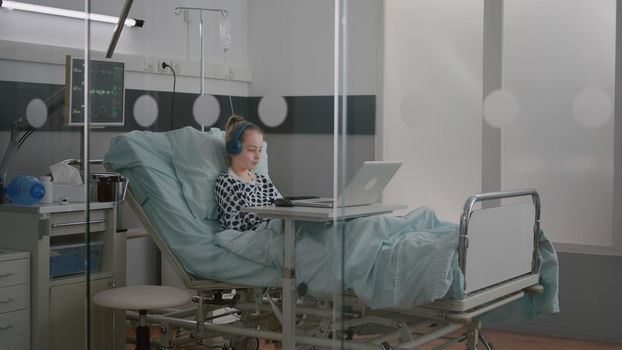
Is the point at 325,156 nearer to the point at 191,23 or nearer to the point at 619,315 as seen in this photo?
the point at 191,23

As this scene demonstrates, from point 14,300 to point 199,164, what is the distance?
→ 2.63 ft

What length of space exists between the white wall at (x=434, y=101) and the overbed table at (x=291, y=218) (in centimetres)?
14

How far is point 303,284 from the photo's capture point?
2717 millimetres

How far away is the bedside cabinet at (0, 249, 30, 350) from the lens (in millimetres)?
3111

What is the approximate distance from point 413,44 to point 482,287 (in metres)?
0.80

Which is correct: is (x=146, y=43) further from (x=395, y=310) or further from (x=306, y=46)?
(x=395, y=310)

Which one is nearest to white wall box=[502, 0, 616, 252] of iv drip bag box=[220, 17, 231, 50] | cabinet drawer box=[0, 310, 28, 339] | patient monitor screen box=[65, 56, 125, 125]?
iv drip bag box=[220, 17, 231, 50]

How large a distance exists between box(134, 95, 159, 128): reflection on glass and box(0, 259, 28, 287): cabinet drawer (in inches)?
25.7

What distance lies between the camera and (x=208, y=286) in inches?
123

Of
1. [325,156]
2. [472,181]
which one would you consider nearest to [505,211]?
[472,181]

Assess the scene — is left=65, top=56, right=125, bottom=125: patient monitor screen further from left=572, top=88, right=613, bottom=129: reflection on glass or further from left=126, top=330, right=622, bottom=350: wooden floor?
left=572, top=88, right=613, bottom=129: reflection on glass

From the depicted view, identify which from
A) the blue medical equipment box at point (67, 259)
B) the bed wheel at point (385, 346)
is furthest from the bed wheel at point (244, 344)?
the bed wheel at point (385, 346)

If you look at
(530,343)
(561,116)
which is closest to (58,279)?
(530,343)

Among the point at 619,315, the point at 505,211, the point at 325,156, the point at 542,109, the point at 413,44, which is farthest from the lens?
the point at 619,315
